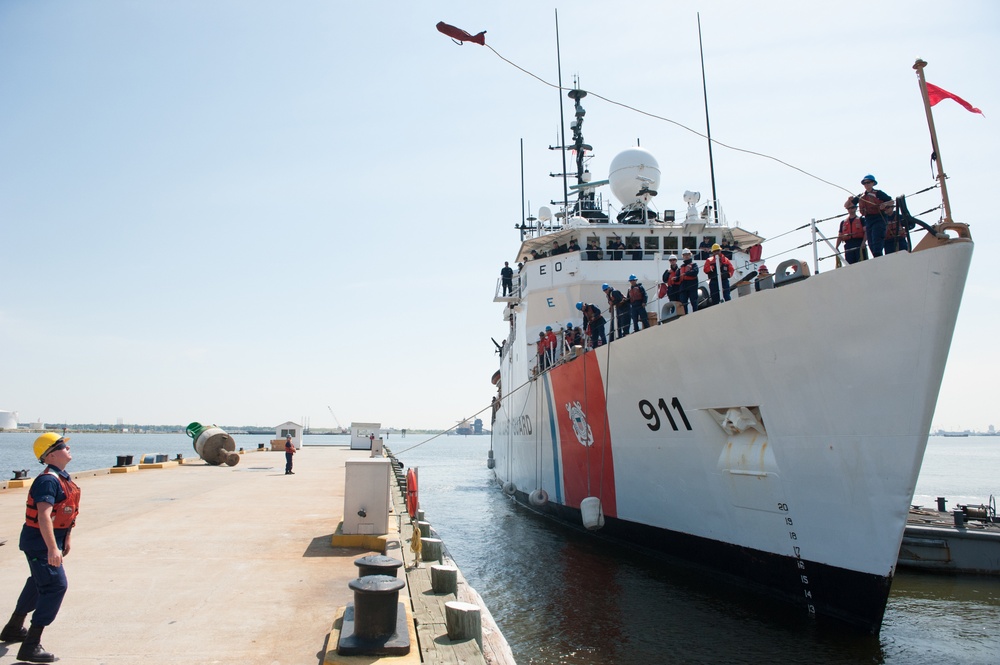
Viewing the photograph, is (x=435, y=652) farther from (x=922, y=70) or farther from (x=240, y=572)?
(x=922, y=70)

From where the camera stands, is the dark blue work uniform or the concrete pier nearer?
the dark blue work uniform

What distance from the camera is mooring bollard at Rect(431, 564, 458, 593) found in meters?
4.91

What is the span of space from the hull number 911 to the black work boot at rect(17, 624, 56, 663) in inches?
282

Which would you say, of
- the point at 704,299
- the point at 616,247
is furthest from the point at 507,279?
the point at 704,299

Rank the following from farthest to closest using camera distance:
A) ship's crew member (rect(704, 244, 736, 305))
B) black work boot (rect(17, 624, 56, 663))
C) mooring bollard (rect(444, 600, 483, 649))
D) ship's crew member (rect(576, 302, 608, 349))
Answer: ship's crew member (rect(576, 302, 608, 349)) < ship's crew member (rect(704, 244, 736, 305)) < mooring bollard (rect(444, 600, 483, 649)) < black work boot (rect(17, 624, 56, 663))

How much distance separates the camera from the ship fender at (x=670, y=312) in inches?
342

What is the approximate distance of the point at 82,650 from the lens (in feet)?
11.9

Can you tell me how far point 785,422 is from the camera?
7023 millimetres

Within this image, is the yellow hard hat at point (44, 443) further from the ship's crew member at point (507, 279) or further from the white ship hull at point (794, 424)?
the ship's crew member at point (507, 279)

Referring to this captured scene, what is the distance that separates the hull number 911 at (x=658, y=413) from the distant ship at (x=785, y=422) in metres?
0.03

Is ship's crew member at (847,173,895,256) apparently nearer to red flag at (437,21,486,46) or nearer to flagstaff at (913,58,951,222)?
flagstaff at (913,58,951,222)

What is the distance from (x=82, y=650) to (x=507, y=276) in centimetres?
1581

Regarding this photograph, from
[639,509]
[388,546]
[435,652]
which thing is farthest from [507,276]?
[435,652]

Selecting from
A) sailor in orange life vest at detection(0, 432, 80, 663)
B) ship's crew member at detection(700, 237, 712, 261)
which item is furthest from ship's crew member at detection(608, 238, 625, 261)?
sailor in orange life vest at detection(0, 432, 80, 663)
